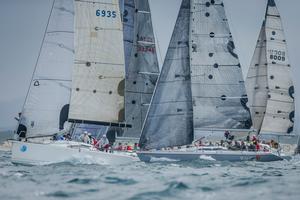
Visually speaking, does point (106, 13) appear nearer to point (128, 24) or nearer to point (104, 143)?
point (104, 143)

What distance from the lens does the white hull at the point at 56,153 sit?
34656mm

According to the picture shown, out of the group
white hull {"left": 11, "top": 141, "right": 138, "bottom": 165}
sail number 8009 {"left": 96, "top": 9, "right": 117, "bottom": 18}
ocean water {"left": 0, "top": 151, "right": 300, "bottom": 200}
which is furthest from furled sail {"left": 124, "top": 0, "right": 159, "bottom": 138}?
ocean water {"left": 0, "top": 151, "right": 300, "bottom": 200}

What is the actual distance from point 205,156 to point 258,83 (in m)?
21.1

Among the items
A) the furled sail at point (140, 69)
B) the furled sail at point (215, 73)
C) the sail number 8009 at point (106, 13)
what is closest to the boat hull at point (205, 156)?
the furled sail at point (215, 73)

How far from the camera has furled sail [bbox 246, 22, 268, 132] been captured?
61219 mm

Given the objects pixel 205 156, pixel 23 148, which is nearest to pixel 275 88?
pixel 205 156

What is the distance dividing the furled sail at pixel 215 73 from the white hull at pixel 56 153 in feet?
44.6

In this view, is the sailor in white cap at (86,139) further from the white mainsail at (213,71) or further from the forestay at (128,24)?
the forestay at (128,24)

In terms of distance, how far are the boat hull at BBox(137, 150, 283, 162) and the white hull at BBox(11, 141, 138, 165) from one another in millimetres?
5059

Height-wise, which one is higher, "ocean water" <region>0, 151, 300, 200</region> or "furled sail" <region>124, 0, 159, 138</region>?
"furled sail" <region>124, 0, 159, 138</region>

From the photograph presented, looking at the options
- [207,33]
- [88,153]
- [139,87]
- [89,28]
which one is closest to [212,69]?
[207,33]

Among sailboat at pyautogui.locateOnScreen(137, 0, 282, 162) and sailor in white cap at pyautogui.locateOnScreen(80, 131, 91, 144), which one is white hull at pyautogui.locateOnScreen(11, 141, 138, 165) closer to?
sailor in white cap at pyautogui.locateOnScreen(80, 131, 91, 144)

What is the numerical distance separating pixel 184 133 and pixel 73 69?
9598 mm

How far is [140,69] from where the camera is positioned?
50250 millimetres
